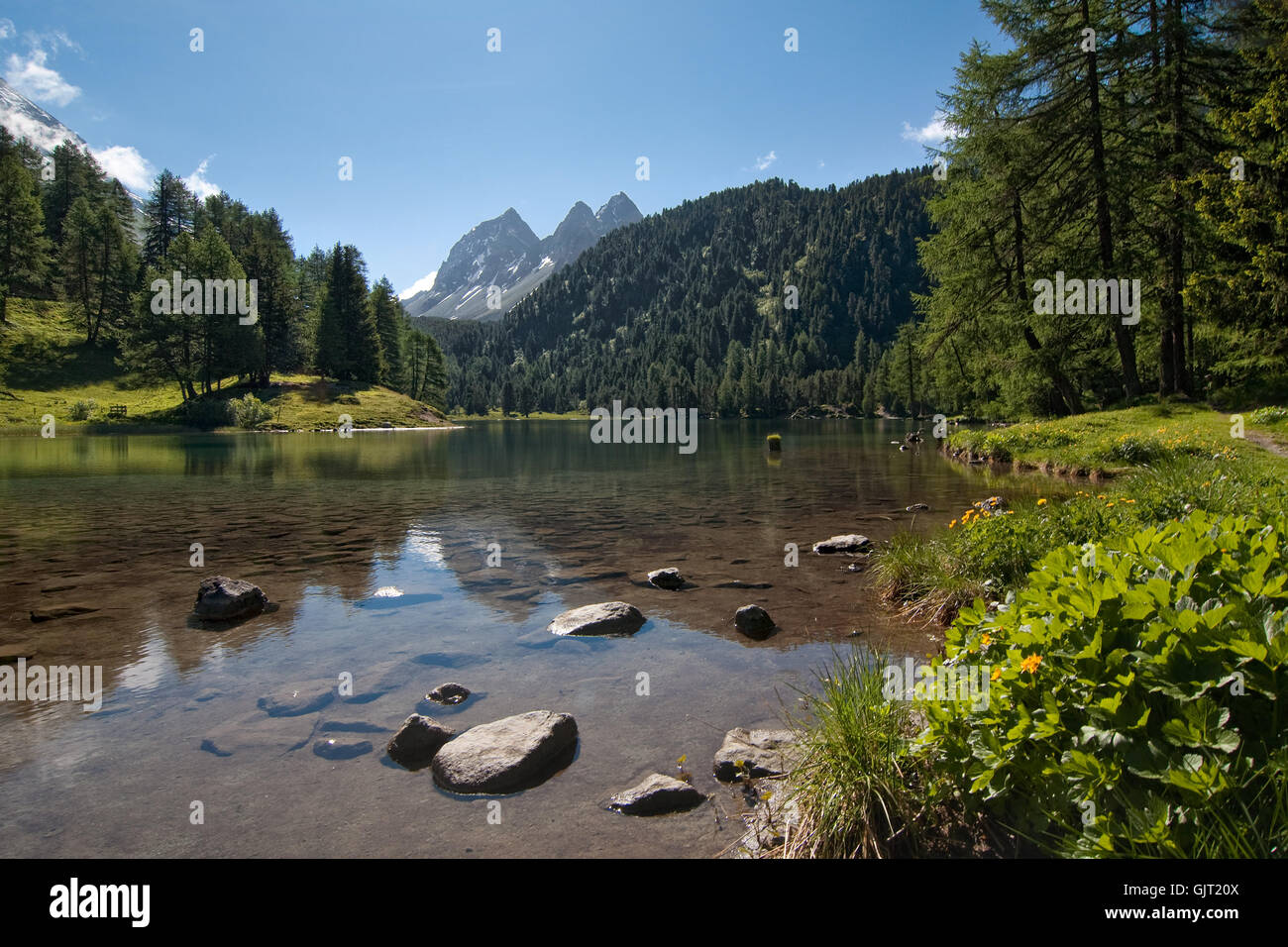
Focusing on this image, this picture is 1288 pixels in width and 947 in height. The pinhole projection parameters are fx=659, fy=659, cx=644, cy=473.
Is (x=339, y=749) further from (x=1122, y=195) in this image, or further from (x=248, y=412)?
(x=248, y=412)

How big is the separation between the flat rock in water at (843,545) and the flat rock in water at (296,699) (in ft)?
35.1

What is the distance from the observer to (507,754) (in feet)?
20.8

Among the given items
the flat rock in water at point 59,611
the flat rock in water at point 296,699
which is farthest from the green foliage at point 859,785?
the flat rock in water at point 59,611

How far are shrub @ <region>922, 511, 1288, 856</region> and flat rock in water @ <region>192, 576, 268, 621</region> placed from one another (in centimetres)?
1099

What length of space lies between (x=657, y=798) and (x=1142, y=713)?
3673 millimetres

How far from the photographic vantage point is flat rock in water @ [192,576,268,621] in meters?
11.0

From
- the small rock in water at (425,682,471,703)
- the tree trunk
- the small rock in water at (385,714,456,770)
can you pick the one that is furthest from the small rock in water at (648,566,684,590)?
the tree trunk

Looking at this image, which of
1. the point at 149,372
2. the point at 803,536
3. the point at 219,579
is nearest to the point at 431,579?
the point at 219,579

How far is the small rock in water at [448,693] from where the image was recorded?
314 inches

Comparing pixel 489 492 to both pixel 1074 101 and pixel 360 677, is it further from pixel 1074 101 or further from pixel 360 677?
pixel 1074 101

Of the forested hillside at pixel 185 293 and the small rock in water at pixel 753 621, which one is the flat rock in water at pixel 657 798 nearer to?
the small rock in water at pixel 753 621

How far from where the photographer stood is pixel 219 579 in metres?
11.6

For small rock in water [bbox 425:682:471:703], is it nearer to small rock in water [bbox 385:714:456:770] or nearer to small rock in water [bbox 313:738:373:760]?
small rock in water [bbox 385:714:456:770]
